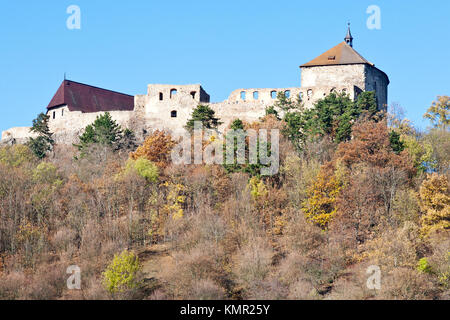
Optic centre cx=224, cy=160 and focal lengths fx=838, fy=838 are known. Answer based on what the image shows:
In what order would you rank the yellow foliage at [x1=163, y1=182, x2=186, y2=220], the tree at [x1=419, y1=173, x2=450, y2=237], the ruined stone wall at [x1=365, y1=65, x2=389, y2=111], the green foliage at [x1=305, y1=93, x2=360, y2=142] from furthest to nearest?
the ruined stone wall at [x1=365, y1=65, x2=389, y2=111], the green foliage at [x1=305, y1=93, x2=360, y2=142], the yellow foliage at [x1=163, y1=182, x2=186, y2=220], the tree at [x1=419, y1=173, x2=450, y2=237]

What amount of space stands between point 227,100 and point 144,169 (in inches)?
481

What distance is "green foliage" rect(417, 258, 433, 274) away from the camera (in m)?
39.4

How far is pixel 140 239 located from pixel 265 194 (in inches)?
280

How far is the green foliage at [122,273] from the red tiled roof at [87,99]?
28.2m

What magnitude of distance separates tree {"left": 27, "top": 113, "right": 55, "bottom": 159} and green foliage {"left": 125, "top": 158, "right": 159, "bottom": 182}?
11957mm

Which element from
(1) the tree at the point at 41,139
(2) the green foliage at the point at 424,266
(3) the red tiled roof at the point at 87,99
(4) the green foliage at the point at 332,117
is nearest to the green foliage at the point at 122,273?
(2) the green foliage at the point at 424,266

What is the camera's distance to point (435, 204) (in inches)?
1690

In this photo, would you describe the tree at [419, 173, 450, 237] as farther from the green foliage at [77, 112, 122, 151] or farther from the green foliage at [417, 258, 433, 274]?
the green foliage at [77, 112, 122, 151]

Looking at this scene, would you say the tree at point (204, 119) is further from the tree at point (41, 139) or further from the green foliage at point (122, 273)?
the green foliage at point (122, 273)

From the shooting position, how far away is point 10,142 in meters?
62.8

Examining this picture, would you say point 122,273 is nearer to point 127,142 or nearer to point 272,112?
point 127,142

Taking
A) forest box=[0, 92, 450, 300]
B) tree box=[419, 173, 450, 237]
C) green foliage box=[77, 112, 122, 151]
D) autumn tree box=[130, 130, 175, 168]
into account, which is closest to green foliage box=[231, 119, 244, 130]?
forest box=[0, 92, 450, 300]
